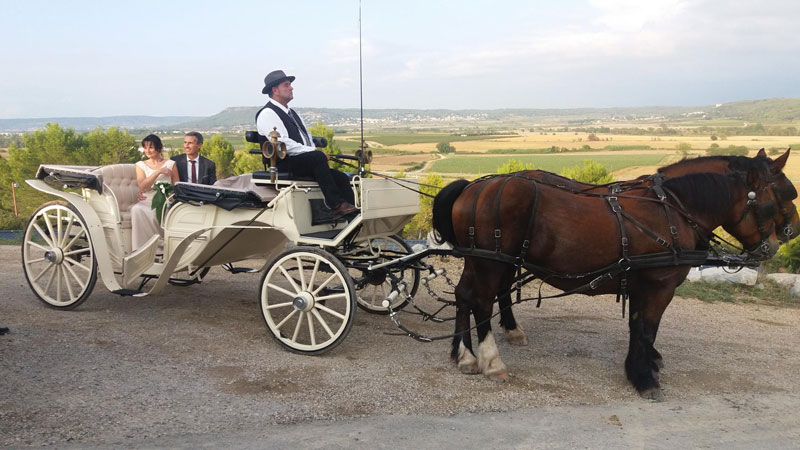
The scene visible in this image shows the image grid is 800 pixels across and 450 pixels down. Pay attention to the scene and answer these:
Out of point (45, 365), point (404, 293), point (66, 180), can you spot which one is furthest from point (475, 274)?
point (66, 180)

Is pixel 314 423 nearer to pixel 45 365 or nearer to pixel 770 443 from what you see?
pixel 45 365

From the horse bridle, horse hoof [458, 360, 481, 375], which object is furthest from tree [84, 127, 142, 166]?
the horse bridle

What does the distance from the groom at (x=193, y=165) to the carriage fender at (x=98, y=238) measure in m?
1.04

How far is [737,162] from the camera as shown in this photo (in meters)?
5.15

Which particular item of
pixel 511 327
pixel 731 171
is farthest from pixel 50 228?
pixel 731 171

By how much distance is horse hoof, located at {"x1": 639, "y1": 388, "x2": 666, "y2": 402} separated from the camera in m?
4.88

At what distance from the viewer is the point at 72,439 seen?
3.92 meters

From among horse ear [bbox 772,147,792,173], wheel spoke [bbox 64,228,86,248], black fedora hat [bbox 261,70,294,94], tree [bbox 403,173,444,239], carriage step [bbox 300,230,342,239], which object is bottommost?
tree [bbox 403,173,444,239]

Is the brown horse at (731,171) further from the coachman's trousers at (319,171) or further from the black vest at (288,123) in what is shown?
the black vest at (288,123)

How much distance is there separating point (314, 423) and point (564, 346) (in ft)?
9.28

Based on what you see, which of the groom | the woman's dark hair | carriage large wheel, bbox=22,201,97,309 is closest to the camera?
carriage large wheel, bbox=22,201,97,309

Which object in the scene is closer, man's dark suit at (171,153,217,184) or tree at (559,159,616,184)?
man's dark suit at (171,153,217,184)

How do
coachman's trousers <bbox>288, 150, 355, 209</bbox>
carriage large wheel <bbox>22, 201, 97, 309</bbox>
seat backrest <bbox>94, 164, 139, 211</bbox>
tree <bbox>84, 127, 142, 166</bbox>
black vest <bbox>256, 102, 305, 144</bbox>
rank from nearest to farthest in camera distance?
coachman's trousers <bbox>288, 150, 355, 209</bbox>, black vest <bbox>256, 102, 305, 144</bbox>, carriage large wheel <bbox>22, 201, 97, 309</bbox>, seat backrest <bbox>94, 164, 139, 211</bbox>, tree <bbox>84, 127, 142, 166</bbox>

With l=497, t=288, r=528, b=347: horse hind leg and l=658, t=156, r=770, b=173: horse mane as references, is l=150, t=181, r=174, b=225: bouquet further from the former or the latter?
l=658, t=156, r=770, b=173: horse mane
